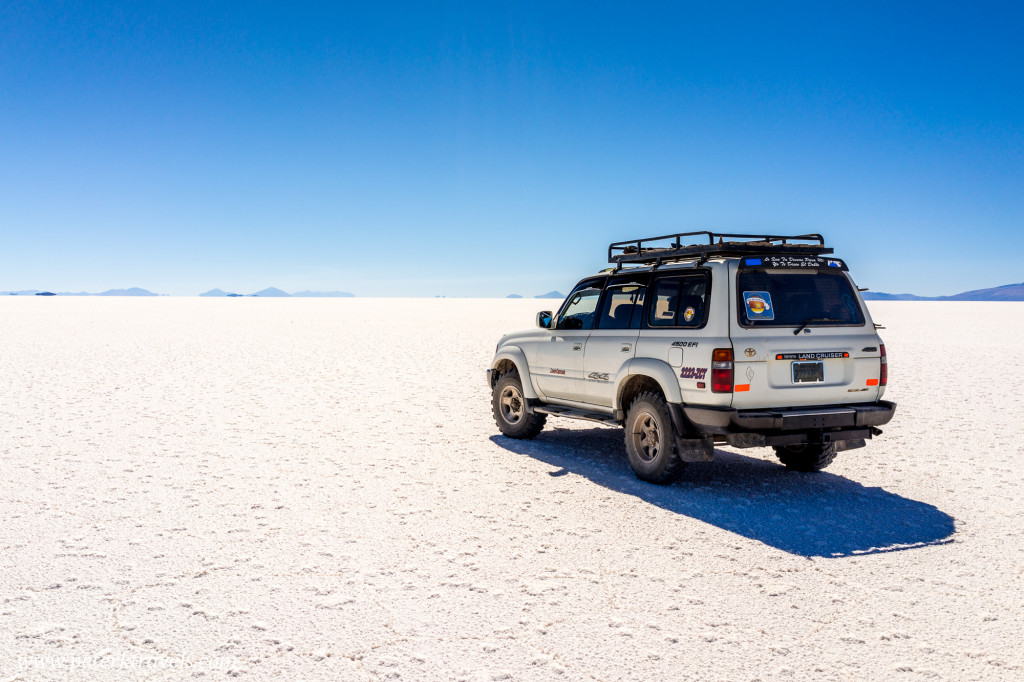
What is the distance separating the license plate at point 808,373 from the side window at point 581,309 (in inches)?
95.0

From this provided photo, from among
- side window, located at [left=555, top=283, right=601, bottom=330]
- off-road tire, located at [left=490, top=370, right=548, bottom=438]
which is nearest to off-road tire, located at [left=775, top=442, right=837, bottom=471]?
side window, located at [left=555, top=283, right=601, bottom=330]

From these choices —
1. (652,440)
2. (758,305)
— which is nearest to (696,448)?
(652,440)

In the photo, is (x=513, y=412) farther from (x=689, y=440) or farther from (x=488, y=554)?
(x=488, y=554)

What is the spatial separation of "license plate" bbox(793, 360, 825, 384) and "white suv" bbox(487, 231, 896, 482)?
0.01 m

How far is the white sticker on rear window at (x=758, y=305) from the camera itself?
6.69 meters

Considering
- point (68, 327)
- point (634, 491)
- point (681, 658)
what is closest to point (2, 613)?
point (681, 658)

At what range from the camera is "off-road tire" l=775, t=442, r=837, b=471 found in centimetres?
779

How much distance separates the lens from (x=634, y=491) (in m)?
7.11

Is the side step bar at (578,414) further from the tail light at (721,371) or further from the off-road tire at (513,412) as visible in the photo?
the tail light at (721,371)

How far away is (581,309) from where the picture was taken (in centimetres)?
910

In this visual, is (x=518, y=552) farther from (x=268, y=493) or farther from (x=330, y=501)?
(x=268, y=493)

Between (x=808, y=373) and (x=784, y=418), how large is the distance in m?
0.51

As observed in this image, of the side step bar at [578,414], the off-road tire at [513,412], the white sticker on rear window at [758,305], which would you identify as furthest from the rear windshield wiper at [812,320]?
the off-road tire at [513,412]

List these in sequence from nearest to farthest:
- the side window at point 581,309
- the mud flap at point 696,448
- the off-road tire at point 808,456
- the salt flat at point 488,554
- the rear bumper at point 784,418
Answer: the salt flat at point 488,554, the rear bumper at point 784,418, the mud flap at point 696,448, the off-road tire at point 808,456, the side window at point 581,309
